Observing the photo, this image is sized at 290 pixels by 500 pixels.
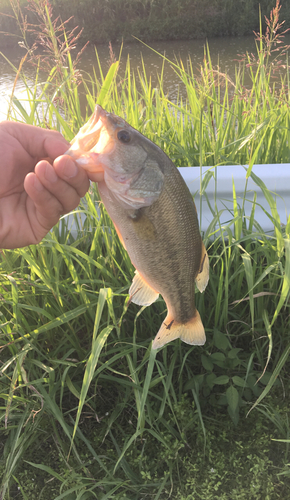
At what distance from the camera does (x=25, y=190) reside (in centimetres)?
133

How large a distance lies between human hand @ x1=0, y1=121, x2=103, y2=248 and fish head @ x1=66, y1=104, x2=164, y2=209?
0.10 m

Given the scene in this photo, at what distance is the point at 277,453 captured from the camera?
1.62 meters

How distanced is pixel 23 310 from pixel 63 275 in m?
0.31

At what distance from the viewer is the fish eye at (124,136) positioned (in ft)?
3.67

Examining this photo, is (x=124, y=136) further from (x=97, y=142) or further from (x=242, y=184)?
(x=242, y=184)

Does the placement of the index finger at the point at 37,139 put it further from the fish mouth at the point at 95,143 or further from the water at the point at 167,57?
the water at the point at 167,57

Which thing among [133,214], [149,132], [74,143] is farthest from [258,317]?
[149,132]

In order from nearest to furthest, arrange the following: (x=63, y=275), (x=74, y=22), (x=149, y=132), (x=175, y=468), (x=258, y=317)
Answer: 1. (x=175, y=468)
2. (x=258, y=317)
3. (x=63, y=275)
4. (x=149, y=132)
5. (x=74, y=22)

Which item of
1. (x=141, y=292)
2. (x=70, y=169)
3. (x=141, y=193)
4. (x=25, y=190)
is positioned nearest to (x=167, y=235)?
(x=141, y=193)

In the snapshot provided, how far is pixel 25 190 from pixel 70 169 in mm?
336

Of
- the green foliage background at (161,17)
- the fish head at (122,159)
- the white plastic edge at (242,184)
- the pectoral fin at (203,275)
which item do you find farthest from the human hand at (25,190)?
the green foliage background at (161,17)

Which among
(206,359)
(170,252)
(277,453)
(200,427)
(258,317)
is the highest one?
(170,252)

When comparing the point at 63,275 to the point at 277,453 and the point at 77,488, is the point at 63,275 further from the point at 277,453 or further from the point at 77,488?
the point at 277,453

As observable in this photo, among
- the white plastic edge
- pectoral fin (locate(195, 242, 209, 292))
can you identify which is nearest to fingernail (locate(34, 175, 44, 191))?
pectoral fin (locate(195, 242, 209, 292))
